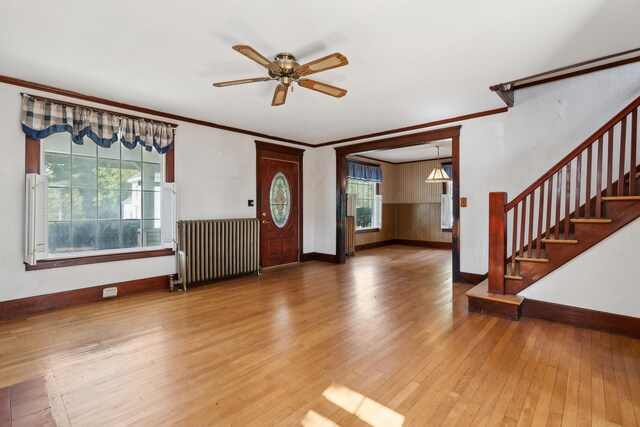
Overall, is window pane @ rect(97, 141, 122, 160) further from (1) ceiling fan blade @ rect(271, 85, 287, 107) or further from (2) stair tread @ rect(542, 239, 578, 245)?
(2) stair tread @ rect(542, 239, 578, 245)

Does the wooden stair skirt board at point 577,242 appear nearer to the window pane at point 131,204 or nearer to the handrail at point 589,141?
the handrail at point 589,141

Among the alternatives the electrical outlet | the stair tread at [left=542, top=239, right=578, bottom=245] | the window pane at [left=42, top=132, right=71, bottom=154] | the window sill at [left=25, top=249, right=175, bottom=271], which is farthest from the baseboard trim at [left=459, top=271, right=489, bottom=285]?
the window pane at [left=42, top=132, right=71, bottom=154]

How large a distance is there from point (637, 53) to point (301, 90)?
129 inches

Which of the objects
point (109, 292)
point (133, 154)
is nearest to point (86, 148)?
point (133, 154)

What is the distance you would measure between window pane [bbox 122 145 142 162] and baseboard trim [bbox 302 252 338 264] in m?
3.59

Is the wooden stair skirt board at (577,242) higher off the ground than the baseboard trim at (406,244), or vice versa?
the wooden stair skirt board at (577,242)

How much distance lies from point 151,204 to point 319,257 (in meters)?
3.54

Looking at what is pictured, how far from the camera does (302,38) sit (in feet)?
8.25

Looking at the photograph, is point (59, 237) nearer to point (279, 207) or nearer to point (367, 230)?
point (279, 207)

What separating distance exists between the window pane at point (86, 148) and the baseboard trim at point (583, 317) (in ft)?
17.6

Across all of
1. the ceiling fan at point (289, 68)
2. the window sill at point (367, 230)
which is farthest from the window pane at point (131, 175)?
the window sill at point (367, 230)

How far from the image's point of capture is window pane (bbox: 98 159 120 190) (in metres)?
4.03

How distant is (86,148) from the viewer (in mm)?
3908

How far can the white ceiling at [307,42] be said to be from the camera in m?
2.18
